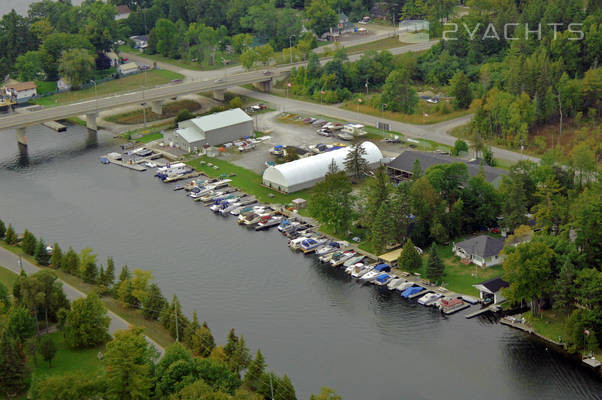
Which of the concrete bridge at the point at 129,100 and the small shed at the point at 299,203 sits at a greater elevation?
the concrete bridge at the point at 129,100

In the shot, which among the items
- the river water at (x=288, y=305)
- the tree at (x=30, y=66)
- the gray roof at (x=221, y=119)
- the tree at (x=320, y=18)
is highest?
the tree at (x=320, y=18)

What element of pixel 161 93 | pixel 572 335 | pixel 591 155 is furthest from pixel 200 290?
pixel 161 93

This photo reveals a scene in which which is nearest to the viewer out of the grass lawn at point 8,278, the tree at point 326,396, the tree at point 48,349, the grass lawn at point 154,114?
the tree at point 326,396

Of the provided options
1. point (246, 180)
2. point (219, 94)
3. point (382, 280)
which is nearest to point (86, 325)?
point (382, 280)

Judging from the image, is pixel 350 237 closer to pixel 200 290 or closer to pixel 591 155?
pixel 200 290

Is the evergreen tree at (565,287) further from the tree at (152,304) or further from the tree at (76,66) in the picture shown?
the tree at (76,66)

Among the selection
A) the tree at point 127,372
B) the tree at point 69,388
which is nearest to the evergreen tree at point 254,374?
the tree at point 127,372

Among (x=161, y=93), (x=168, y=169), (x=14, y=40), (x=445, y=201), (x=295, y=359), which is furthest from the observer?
(x=14, y=40)
